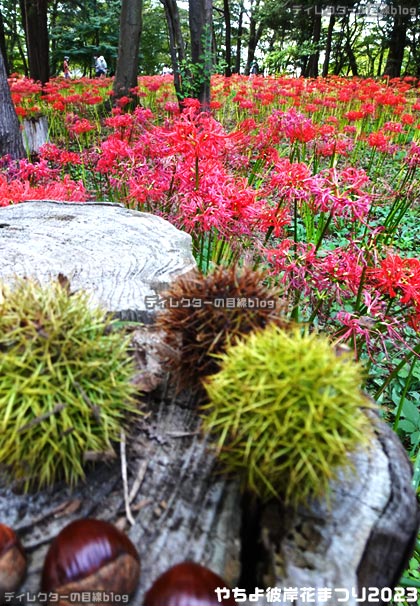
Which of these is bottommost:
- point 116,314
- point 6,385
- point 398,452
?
point 398,452

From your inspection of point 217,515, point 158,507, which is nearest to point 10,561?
point 158,507

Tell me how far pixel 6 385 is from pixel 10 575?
1.28 feet

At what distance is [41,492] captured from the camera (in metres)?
1.10

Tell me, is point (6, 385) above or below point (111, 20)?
below

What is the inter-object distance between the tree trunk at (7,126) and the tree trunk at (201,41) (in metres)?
2.77

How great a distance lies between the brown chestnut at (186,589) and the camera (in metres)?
0.82

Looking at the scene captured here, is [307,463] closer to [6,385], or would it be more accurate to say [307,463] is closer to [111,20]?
[6,385]

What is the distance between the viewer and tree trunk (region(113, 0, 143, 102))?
7680 millimetres

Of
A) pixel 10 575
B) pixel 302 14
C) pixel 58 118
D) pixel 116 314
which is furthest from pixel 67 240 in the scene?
pixel 302 14

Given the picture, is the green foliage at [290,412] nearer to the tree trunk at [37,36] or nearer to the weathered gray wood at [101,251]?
the weathered gray wood at [101,251]

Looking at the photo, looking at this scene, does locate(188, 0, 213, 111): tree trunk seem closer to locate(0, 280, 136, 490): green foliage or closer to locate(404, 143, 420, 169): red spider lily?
locate(404, 143, 420, 169): red spider lily

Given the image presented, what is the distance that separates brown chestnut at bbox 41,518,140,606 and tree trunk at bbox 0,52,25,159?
4.73 m

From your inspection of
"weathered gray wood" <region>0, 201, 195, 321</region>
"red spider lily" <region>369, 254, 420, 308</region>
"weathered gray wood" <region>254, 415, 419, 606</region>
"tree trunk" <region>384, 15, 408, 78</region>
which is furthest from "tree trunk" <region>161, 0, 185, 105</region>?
"tree trunk" <region>384, 15, 408, 78</region>

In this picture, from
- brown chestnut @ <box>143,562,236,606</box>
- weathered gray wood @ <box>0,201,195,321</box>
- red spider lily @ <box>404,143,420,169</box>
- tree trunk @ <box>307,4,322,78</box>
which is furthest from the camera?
tree trunk @ <box>307,4,322,78</box>
